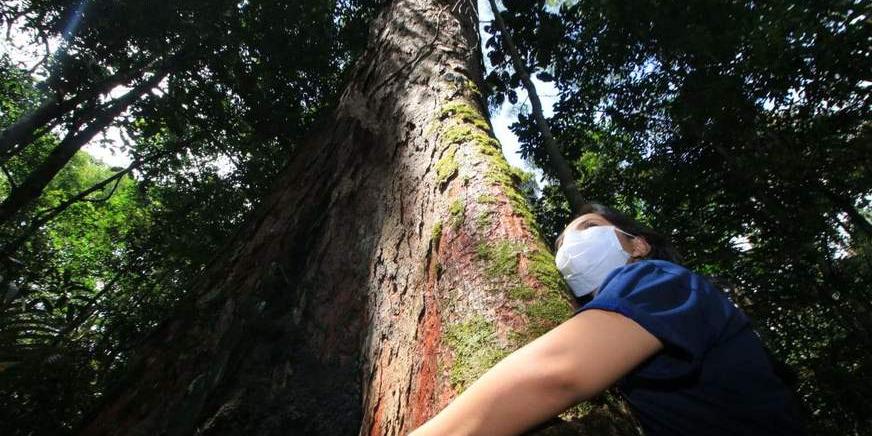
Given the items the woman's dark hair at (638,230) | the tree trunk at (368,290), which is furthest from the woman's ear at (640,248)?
the tree trunk at (368,290)

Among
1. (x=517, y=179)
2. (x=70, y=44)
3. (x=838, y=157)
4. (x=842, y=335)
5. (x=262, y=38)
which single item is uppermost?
(x=70, y=44)

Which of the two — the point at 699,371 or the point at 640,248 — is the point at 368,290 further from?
the point at 699,371

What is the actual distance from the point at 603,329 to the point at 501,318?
1.28 feet

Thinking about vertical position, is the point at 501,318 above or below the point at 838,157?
below

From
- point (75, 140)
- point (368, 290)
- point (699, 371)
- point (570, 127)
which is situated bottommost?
point (699, 371)

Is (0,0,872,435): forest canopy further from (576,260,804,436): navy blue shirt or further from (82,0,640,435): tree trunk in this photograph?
(576,260,804,436): navy blue shirt

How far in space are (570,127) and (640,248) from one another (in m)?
6.25

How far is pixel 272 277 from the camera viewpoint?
85.8 inches

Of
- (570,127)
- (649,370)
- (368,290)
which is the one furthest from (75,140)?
(649,370)

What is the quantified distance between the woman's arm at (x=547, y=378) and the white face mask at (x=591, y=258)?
761 millimetres

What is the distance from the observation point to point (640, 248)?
1651 millimetres

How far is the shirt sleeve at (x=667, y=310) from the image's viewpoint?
84cm

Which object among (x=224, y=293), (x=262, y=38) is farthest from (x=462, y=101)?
(x=262, y=38)

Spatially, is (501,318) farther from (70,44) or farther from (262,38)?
(70,44)
